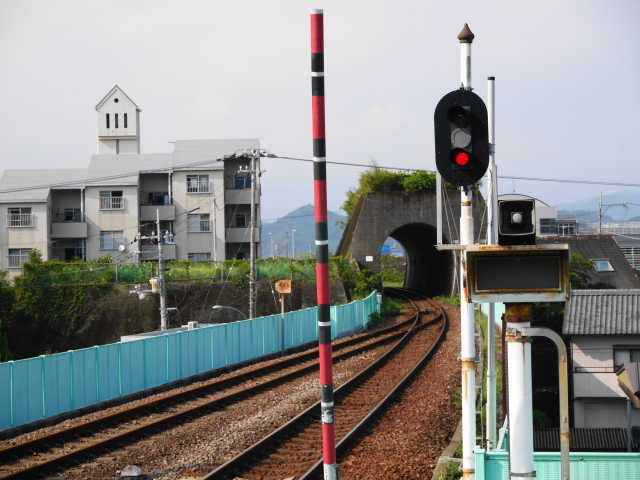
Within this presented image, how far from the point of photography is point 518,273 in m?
3.67

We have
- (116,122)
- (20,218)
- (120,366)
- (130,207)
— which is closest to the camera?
(120,366)

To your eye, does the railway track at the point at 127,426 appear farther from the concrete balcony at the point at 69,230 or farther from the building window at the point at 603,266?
the concrete balcony at the point at 69,230

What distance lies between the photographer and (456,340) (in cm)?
2014

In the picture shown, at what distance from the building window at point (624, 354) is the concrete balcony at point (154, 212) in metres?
26.9

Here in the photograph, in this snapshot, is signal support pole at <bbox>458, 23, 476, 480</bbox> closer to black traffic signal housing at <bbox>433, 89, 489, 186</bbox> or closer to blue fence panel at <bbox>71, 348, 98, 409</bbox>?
black traffic signal housing at <bbox>433, 89, 489, 186</bbox>

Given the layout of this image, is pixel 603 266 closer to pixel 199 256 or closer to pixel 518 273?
pixel 199 256

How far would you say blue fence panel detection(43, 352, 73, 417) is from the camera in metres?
11.2

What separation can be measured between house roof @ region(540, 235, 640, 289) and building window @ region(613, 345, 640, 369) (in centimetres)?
1424

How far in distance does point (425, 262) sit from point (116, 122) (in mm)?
23916

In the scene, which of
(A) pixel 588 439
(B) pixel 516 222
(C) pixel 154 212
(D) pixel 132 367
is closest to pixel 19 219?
(C) pixel 154 212

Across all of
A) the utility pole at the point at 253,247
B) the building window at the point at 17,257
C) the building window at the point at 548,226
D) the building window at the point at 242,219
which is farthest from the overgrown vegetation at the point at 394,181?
the building window at the point at 548,226

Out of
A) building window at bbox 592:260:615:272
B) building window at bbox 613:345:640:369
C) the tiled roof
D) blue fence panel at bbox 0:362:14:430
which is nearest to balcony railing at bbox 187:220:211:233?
building window at bbox 592:260:615:272

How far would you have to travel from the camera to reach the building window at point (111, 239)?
38312 millimetres

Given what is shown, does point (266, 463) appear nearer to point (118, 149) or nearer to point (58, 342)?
point (58, 342)
